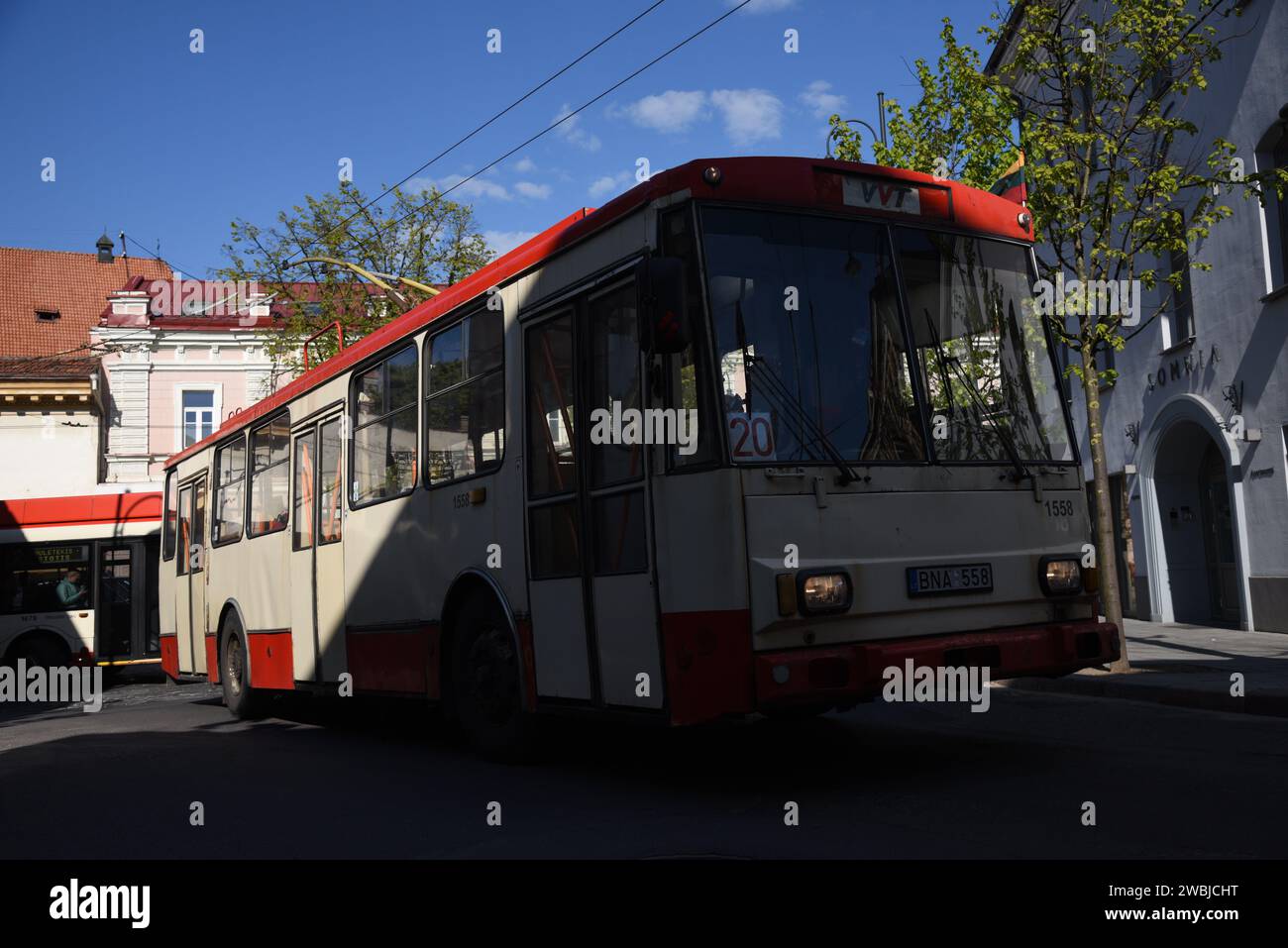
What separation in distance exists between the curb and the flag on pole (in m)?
5.74

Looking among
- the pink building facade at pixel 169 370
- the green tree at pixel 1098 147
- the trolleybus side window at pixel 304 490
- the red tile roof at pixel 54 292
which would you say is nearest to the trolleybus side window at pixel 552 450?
the trolleybus side window at pixel 304 490

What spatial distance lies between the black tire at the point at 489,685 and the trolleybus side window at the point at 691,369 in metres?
2.13

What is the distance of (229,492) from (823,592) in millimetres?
9605

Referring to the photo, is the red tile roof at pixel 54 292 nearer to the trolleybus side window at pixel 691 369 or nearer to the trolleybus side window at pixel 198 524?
the trolleybus side window at pixel 198 524

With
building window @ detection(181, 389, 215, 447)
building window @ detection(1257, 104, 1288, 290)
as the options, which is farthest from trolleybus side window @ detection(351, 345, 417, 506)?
building window @ detection(181, 389, 215, 447)

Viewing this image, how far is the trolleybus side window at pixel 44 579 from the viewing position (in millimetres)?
23469

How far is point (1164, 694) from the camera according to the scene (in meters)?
10.9

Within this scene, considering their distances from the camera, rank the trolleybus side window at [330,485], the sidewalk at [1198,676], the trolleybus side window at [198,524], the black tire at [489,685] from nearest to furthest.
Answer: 1. the black tire at [489,685]
2. the sidewalk at [1198,676]
3. the trolleybus side window at [330,485]
4. the trolleybus side window at [198,524]

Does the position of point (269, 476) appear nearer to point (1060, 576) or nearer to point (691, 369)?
point (691, 369)

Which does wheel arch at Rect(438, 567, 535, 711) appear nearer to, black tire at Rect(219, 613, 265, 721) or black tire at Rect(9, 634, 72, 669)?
black tire at Rect(219, 613, 265, 721)

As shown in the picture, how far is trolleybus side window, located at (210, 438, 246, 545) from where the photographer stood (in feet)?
44.9
